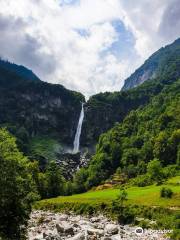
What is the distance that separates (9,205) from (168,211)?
41.2 meters

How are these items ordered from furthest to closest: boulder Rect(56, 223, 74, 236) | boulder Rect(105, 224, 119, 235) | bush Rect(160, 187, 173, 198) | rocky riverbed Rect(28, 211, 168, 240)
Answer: bush Rect(160, 187, 173, 198)
boulder Rect(105, 224, 119, 235)
boulder Rect(56, 223, 74, 236)
rocky riverbed Rect(28, 211, 168, 240)

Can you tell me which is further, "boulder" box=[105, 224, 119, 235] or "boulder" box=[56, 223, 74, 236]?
"boulder" box=[105, 224, 119, 235]

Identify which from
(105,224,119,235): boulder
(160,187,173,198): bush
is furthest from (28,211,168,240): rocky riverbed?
(160,187,173,198): bush

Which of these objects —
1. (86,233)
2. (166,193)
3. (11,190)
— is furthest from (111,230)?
(166,193)

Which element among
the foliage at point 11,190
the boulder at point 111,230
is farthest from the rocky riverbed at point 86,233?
the foliage at point 11,190

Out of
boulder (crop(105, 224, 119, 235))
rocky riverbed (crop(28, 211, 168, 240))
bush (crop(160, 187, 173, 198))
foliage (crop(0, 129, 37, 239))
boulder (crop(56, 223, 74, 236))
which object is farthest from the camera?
bush (crop(160, 187, 173, 198))

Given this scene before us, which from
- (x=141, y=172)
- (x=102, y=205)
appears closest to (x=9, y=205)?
(x=102, y=205)

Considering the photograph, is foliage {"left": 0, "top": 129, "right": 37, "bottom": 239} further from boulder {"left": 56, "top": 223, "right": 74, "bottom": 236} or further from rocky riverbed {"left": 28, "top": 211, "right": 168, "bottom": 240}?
boulder {"left": 56, "top": 223, "right": 74, "bottom": 236}

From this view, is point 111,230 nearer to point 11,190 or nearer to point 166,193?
point 11,190

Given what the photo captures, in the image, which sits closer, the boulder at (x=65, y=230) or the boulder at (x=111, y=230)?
the boulder at (x=65, y=230)

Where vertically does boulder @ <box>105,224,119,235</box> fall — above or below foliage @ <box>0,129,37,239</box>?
below

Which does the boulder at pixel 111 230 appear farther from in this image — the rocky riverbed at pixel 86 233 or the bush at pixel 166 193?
the bush at pixel 166 193

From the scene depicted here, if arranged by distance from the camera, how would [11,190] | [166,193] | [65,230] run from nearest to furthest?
[11,190]
[65,230]
[166,193]

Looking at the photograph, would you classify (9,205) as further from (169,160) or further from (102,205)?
(169,160)
